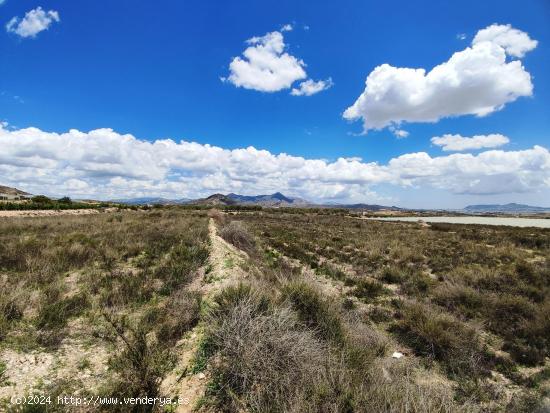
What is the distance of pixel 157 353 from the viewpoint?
15.5 feet

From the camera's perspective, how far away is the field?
161 inches

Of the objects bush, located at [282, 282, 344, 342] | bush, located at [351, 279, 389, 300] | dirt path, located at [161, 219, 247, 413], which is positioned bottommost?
bush, located at [351, 279, 389, 300]

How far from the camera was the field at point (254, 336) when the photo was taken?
4086 mm

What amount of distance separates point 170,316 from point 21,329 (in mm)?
2804

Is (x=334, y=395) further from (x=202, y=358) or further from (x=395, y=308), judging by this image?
(x=395, y=308)

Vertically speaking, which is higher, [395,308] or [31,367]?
[31,367]

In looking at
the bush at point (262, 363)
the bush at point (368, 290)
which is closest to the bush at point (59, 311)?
the bush at point (262, 363)

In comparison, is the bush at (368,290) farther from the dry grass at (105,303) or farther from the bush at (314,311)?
the dry grass at (105,303)

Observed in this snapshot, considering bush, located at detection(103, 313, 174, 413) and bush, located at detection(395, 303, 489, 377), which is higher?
bush, located at detection(103, 313, 174, 413)

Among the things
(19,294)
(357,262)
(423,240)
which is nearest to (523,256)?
(423,240)

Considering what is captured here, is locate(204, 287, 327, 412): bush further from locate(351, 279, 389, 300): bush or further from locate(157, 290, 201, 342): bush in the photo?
locate(351, 279, 389, 300): bush

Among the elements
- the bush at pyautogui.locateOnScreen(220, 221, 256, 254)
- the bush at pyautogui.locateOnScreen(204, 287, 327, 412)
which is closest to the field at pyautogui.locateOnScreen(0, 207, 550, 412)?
the bush at pyautogui.locateOnScreen(204, 287, 327, 412)

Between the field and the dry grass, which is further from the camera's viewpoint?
the dry grass

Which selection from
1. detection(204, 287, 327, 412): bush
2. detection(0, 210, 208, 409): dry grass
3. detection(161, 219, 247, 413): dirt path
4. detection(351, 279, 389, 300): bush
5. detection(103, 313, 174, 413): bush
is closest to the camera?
detection(204, 287, 327, 412): bush
